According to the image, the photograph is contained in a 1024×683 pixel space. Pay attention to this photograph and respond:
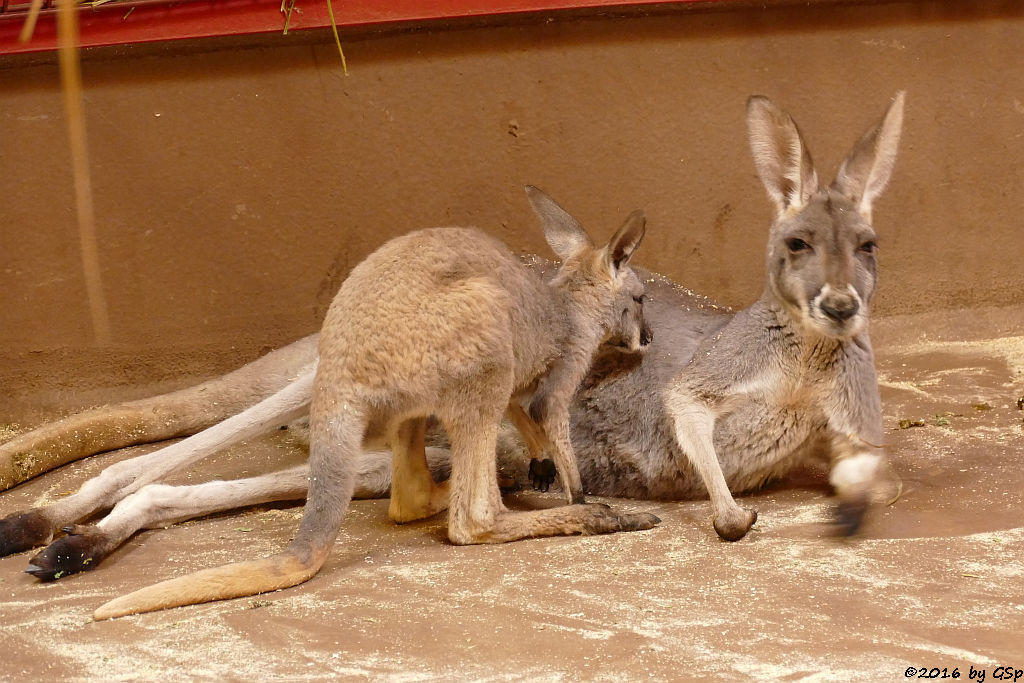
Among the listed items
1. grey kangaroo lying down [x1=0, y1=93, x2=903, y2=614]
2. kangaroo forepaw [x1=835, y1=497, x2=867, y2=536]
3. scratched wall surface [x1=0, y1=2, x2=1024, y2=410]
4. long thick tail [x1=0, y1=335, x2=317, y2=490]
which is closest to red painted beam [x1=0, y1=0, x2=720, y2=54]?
scratched wall surface [x1=0, y1=2, x2=1024, y2=410]

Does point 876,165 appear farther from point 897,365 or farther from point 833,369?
point 897,365

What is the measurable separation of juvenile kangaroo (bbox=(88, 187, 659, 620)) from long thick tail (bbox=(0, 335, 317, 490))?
0.97 metres

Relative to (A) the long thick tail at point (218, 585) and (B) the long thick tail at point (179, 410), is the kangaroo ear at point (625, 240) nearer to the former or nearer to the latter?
(B) the long thick tail at point (179, 410)

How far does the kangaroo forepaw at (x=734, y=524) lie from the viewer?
3.49m

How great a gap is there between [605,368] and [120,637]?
2160 mm

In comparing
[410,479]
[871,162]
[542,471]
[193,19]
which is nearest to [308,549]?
[410,479]

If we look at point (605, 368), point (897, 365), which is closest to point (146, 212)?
point (605, 368)

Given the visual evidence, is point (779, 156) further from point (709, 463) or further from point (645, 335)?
point (709, 463)

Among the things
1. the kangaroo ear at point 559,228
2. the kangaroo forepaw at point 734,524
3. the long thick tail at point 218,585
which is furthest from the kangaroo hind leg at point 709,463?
the long thick tail at point 218,585

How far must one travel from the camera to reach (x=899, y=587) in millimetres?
2990

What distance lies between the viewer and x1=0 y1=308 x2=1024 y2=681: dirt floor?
2.55 metres

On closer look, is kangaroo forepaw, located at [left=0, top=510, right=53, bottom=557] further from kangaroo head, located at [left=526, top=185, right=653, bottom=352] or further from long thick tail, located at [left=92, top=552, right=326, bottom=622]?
kangaroo head, located at [left=526, top=185, right=653, bottom=352]

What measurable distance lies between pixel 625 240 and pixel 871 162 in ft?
2.83

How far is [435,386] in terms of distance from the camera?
3.44 m
